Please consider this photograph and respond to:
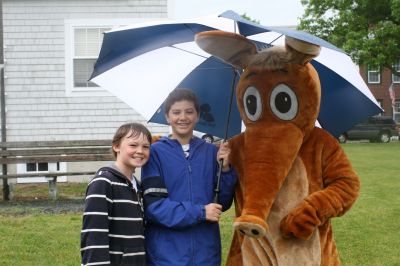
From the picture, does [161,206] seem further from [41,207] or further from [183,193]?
[41,207]

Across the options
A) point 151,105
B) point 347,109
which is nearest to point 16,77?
point 151,105

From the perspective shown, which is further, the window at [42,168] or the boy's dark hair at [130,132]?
the window at [42,168]

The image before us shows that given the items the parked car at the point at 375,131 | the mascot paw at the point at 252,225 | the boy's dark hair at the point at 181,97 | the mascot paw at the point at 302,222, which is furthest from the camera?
the parked car at the point at 375,131

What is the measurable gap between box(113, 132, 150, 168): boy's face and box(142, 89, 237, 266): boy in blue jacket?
0.10 m

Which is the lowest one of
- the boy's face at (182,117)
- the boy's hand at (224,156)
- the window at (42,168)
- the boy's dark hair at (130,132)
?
the window at (42,168)

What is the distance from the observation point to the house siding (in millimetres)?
11297

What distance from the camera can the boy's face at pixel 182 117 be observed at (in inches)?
128

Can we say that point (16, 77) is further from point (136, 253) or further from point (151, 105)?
point (136, 253)

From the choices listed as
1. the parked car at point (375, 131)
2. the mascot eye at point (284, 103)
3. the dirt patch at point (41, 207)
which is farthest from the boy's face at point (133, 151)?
the parked car at point (375, 131)

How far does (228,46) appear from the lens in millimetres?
3182

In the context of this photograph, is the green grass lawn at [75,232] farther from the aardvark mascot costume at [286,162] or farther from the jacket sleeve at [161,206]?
the aardvark mascot costume at [286,162]

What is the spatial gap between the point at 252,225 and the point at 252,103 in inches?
29.2

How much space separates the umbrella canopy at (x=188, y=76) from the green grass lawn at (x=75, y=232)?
2523mm

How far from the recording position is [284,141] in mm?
3053
